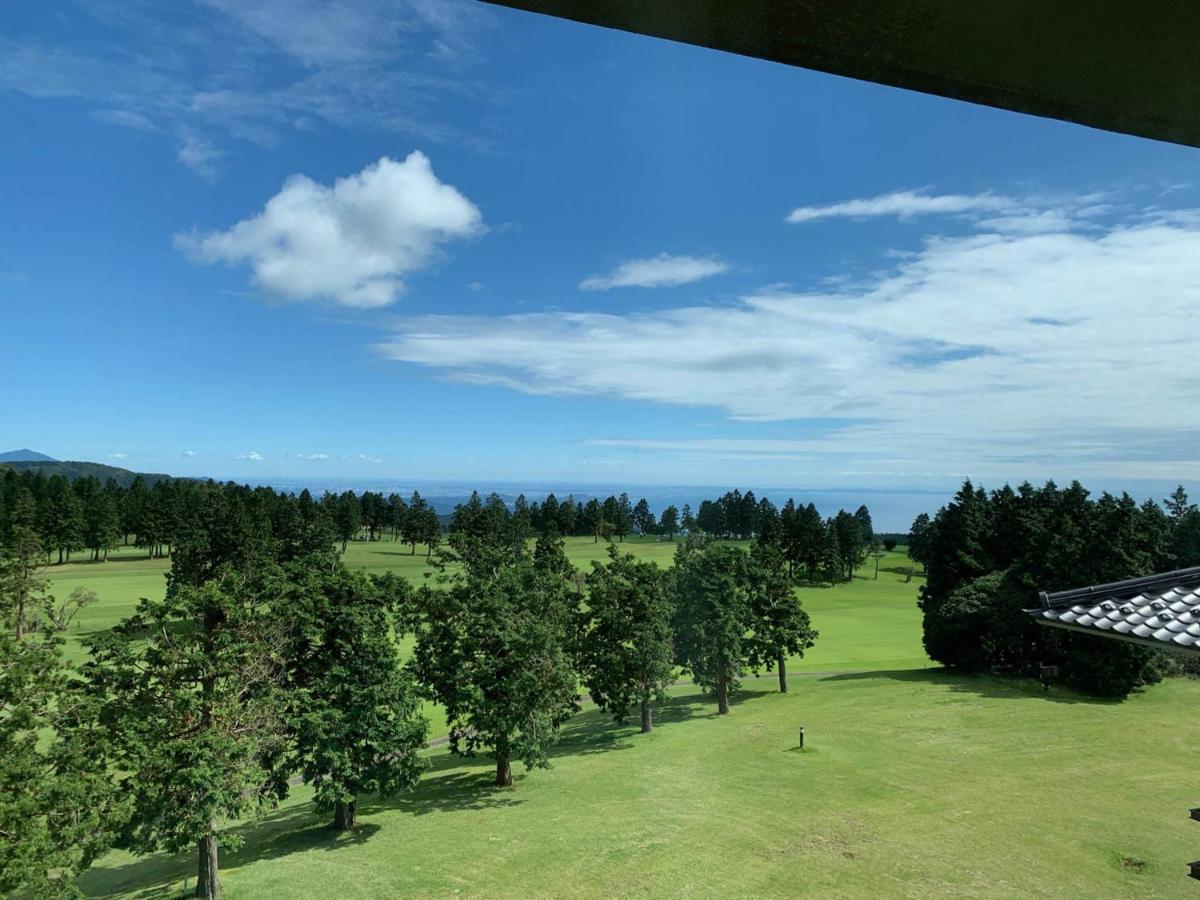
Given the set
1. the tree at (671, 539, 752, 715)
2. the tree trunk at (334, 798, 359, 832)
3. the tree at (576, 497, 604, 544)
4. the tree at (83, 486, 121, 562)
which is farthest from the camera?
Result: the tree at (576, 497, 604, 544)

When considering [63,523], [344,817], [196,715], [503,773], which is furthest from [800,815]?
[63,523]

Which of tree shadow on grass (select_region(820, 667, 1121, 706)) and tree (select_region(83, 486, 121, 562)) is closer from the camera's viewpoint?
tree shadow on grass (select_region(820, 667, 1121, 706))

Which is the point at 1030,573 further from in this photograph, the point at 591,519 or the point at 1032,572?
the point at 591,519

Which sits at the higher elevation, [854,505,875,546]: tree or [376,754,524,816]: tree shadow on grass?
[854,505,875,546]: tree

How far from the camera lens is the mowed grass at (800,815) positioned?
17.6m

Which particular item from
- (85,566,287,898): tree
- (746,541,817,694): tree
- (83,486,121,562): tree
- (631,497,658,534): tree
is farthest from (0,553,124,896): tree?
(631,497,658,534): tree

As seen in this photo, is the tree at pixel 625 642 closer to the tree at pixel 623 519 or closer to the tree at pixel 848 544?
the tree at pixel 848 544

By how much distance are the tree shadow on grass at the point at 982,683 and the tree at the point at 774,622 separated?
3.61 meters

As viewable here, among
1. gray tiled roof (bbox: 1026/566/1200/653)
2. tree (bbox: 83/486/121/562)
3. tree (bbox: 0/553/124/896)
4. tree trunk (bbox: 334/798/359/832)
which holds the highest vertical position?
gray tiled roof (bbox: 1026/566/1200/653)

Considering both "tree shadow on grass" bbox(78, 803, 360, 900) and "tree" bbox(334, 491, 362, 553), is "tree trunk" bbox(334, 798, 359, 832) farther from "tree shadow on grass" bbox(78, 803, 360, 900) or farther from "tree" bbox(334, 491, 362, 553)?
"tree" bbox(334, 491, 362, 553)

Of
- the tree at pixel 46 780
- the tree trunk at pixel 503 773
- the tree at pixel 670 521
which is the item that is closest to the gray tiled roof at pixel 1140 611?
the tree at pixel 46 780

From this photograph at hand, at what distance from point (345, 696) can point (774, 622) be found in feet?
81.7

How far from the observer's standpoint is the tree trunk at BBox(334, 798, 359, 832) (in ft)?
72.8

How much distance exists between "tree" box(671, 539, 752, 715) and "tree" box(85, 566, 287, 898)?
804 inches
